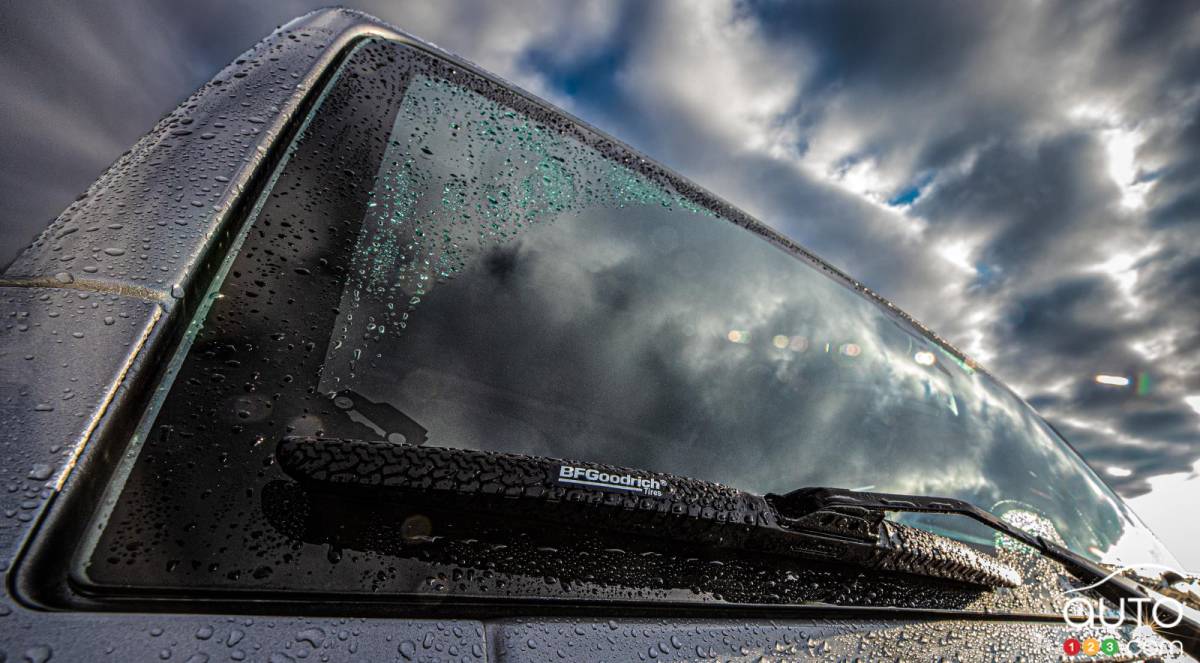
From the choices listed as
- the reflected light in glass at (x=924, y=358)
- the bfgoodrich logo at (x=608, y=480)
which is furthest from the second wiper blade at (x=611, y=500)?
the reflected light in glass at (x=924, y=358)

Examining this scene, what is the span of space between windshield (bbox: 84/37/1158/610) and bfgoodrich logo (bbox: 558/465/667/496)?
12 cm

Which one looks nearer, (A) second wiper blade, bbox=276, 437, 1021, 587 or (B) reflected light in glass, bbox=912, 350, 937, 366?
(A) second wiper blade, bbox=276, 437, 1021, 587

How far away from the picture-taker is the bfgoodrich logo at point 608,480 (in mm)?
706

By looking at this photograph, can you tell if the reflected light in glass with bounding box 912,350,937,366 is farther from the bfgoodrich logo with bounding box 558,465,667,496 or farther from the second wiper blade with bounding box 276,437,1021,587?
the bfgoodrich logo with bounding box 558,465,667,496

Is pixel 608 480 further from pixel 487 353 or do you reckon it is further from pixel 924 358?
pixel 924 358

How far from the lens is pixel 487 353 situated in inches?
35.4

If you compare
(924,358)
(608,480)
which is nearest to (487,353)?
(608,480)

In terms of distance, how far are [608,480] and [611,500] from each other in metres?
0.03

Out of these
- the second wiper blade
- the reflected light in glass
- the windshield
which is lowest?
the second wiper blade

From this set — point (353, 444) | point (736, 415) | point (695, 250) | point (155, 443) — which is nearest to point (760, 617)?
point (736, 415)

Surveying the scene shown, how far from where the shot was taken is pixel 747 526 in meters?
0.80

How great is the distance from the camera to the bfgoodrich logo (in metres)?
0.71

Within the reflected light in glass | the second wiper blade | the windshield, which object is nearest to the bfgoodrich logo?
the second wiper blade

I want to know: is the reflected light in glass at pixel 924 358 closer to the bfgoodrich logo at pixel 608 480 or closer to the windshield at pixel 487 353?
the windshield at pixel 487 353
